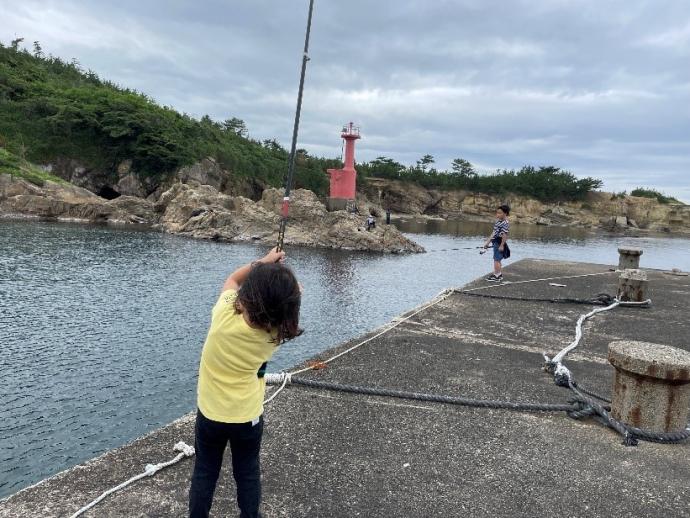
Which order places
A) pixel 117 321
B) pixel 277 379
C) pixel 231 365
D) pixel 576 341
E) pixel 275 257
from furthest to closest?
pixel 117 321, pixel 576 341, pixel 277 379, pixel 275 257, pixel 231 365

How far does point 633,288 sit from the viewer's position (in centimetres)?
1029

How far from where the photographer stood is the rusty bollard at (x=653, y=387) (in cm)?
417

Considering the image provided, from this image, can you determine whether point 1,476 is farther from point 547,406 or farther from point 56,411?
point 547,406

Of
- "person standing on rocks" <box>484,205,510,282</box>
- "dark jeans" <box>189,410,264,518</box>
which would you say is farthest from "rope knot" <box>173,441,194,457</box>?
"person standing on rocks" <box>484,205,510,282</box>

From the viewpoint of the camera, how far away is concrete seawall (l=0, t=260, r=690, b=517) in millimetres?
3389

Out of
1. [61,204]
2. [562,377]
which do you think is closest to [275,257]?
[562,377]

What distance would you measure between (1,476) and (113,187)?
51.5 m

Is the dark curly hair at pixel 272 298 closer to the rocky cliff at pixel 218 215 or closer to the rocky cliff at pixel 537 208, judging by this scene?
the rocky cliff at pixel 218 215

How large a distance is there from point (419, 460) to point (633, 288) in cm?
814

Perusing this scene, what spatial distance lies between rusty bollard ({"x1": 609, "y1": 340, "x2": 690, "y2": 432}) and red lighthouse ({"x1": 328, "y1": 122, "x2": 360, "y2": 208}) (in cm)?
4899

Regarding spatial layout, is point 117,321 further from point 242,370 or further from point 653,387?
point 653,387

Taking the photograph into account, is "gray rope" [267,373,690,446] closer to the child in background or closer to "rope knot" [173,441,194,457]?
"rope knot" [173,441,194,457]

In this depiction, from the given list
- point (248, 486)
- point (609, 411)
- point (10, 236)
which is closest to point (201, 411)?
point (248, 486)

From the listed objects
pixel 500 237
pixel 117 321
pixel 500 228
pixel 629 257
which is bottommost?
pixel 117 321
